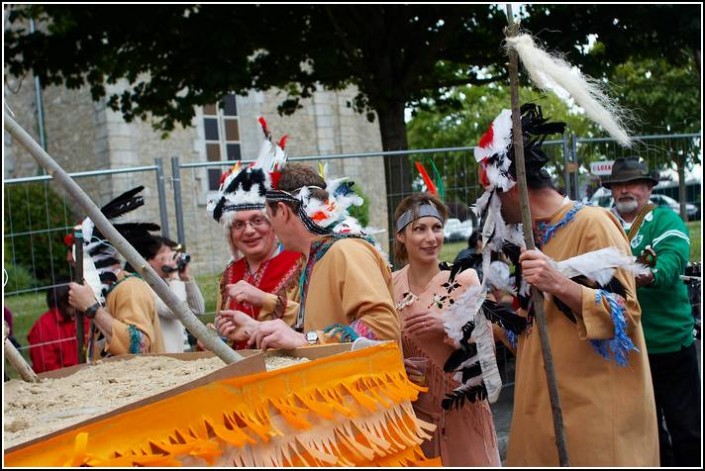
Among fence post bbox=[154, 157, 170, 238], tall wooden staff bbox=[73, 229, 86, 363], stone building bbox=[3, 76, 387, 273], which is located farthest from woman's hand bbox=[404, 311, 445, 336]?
stone building bbox=[3, 76, 387, 273]

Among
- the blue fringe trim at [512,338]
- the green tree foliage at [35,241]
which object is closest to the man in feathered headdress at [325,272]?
the blue fringe trim at [512,338]

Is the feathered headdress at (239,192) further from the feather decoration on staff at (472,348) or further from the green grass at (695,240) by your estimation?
the green grass at (695,240)

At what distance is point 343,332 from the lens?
2670 millimetres

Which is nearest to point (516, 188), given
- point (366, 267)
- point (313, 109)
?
point (366, 267)

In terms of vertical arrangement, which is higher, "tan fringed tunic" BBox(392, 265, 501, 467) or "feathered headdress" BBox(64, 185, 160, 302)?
"feathered headdress" BBox(64, 185, 160, 302)

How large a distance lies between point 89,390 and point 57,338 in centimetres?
411

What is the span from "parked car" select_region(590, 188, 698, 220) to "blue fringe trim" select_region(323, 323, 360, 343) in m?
4.58

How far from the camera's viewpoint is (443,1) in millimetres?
9109

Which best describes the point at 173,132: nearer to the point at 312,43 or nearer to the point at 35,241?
the point at 312,43

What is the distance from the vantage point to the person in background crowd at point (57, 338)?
19.4ft

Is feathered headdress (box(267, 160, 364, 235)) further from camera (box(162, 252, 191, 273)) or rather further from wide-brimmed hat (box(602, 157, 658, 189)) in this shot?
wide-brimmed hat (box(602, 157, 658, 189))

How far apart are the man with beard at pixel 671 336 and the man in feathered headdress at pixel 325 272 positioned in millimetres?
2250

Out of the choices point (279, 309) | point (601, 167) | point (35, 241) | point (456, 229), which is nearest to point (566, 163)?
point (601, 167)

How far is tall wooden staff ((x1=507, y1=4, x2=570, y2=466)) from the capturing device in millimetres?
2570
